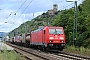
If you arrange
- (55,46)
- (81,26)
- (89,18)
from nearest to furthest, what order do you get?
(55,46)
(89,18)
(81,26)

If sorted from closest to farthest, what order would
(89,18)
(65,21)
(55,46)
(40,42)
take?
(55,46)
(40,42)
(89,18)
(65,21)

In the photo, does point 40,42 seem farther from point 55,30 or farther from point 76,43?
point 76,43

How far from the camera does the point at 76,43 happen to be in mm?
41719

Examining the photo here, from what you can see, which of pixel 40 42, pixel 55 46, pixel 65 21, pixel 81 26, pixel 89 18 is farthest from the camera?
pixel 65 21

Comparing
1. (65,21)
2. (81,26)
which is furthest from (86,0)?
(65,21)

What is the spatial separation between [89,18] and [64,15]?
12935 mm

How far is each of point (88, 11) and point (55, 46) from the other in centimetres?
1353

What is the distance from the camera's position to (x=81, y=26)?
155 feet

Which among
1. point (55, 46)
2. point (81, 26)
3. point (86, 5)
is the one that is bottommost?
point (55, 46)

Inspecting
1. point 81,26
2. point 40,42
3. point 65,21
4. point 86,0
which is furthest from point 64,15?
point 40,42

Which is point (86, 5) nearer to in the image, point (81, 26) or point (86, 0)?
point (86, 0)

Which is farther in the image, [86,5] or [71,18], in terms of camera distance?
[71,18]

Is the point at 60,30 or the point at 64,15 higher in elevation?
the point at 64,15

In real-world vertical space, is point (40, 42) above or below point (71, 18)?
below
